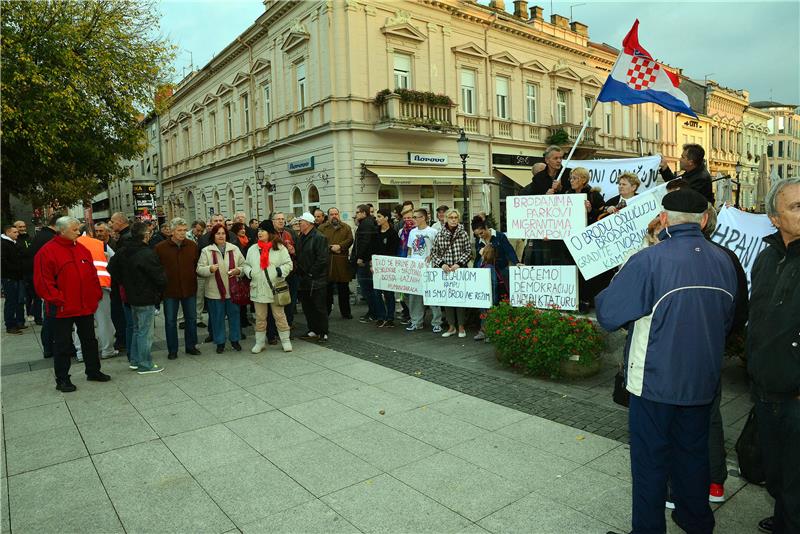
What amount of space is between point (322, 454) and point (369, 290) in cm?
600

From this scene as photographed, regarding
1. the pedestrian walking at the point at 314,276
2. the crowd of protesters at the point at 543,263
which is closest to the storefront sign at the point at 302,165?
the crowd of protesters at the point at 543,263

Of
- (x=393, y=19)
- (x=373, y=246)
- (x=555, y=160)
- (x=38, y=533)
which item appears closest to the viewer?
(x=38, y=533)

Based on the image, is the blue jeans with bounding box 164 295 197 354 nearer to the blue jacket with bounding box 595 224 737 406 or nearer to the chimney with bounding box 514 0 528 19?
the blue jacket with bounding box 595 224 737 406

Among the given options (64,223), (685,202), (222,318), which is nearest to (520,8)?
(222,318)

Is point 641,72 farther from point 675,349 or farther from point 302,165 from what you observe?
point 302,165

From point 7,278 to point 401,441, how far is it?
9.58 metres

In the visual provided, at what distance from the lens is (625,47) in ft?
25.5

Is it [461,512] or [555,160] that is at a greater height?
[555,160]

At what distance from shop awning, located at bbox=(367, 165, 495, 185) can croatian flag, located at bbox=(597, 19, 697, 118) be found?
14268 mm

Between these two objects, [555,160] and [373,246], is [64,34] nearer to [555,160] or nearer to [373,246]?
[373,246]

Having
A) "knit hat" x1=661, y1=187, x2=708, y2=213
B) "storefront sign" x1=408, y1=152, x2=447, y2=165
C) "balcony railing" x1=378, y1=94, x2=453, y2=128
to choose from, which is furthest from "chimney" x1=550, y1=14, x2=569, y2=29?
"knit hat" x1=661, y1=187, x2=708, y2=213

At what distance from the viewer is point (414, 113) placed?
22.2 metres

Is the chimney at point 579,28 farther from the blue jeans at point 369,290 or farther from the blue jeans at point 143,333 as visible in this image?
the blue jeans at point 143,333

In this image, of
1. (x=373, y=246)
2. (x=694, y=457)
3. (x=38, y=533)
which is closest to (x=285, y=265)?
(x=373, y=246)
